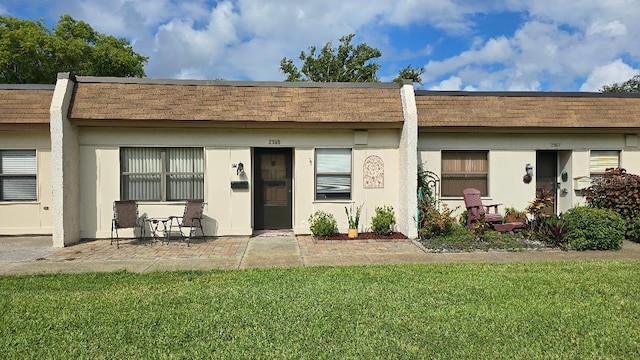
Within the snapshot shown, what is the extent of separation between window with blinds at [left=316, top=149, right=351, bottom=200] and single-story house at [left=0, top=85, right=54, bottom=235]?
6.47 metres

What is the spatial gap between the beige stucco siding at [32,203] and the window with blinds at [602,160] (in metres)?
13.6

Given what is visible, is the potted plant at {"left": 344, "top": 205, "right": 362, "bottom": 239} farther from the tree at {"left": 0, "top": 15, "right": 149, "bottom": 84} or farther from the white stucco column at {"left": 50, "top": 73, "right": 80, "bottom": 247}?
the tree at {"left": 0, "top": 15, "right": 149, "bottom": 84}

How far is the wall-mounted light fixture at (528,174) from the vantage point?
33.3 feet

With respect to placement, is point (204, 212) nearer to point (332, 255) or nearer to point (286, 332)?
point (332, 255)

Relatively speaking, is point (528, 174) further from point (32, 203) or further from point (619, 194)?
point (32, 203)

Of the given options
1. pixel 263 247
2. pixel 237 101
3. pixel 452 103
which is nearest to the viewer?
pixel 263 247

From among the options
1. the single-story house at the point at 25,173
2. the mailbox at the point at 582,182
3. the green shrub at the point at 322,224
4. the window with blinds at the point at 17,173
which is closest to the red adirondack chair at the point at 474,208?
the mailbox at the point at 582,182

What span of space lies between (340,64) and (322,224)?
83.7ft

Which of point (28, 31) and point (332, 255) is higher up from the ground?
point (28, 31)

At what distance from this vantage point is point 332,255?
7.52 meters

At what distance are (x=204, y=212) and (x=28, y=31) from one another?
69.9 ft

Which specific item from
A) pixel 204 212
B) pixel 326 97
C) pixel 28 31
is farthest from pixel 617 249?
pixel 28 31

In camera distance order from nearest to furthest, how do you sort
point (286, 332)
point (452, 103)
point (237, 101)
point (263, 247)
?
point (286, 332) < point (263, 247) < point (237, 101) < point (452, 103)

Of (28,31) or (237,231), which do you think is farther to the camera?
(28,31)
